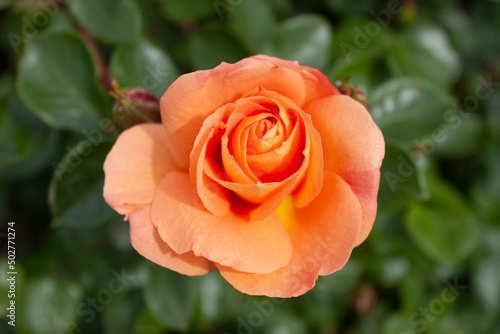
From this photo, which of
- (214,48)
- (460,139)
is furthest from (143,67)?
(460,139)

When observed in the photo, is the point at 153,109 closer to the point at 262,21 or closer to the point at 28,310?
the point at 262,21

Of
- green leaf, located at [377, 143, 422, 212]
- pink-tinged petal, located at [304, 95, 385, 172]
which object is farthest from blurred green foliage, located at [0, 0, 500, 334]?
pink-tinged petal, located at [304, 95, 385, 172]

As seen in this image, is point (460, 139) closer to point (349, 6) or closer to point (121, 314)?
point (349, 6)

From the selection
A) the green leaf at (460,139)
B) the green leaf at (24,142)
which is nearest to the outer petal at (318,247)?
the green leaf at (24,142)

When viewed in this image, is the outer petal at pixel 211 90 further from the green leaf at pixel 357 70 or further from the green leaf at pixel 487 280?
the green leaf at pixel 487 280

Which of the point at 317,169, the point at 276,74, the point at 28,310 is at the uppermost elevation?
the point at 276,74

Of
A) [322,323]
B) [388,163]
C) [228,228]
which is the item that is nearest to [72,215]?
[228,228]

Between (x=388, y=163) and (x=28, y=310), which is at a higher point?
(x=388, y=163)
